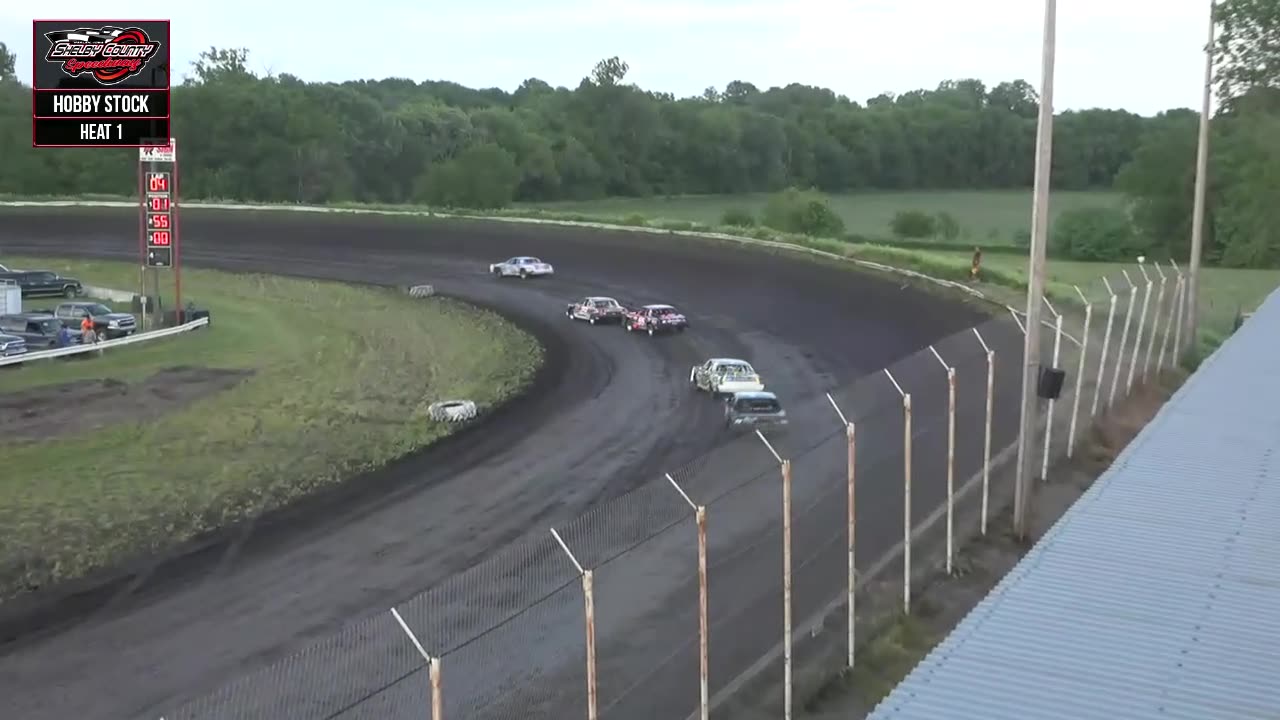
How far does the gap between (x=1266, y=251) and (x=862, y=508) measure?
2299 inches

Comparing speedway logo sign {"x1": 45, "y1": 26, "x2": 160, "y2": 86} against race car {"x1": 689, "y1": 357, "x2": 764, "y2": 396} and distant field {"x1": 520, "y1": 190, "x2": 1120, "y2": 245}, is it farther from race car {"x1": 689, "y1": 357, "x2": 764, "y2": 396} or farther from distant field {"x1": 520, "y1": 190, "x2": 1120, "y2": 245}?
distant field {"x1": 520, "y1": 190, "x2": 1120, "y2": 245}

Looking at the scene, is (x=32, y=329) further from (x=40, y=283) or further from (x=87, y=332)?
(x=40, y=283)

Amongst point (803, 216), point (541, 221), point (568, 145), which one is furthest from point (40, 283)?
point (568, 145)

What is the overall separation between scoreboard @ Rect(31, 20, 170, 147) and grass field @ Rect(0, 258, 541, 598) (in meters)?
8.07

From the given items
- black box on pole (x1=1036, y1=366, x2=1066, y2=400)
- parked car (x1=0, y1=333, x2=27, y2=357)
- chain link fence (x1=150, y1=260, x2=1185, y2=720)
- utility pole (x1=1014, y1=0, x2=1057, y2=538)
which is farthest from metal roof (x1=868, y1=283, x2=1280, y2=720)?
parked car (x1=0, y1=333, x2=27, y2=357)

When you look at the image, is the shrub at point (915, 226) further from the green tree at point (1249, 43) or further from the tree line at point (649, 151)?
the green tree at point (1249, 43)

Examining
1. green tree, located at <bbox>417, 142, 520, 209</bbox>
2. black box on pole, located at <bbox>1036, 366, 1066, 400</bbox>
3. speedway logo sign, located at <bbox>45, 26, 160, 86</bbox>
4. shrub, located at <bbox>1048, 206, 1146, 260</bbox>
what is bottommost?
black box on pole, located at <bbox>1036, 366, 1066, 400</bbox>

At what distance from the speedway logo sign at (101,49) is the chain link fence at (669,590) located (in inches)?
1109

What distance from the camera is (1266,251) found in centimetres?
6825

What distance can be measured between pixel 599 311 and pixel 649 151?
11333 cm

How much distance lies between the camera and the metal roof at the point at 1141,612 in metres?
9.20

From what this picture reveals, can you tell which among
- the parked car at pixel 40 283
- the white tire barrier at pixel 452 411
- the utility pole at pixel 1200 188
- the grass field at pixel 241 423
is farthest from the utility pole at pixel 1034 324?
the parked car at pixel 40 283

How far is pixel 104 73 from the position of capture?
143 ft

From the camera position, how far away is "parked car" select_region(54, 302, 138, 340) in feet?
144
